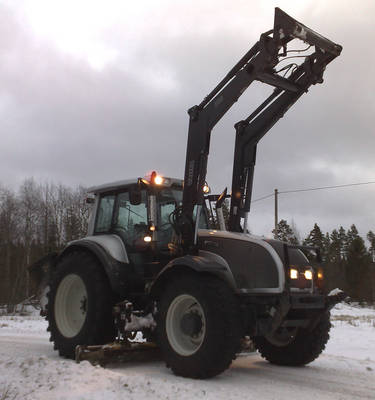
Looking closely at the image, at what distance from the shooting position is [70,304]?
7.48 m

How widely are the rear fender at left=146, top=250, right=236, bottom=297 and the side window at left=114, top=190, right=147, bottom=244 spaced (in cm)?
107

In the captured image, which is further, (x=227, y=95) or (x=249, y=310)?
(x=227, y=95)

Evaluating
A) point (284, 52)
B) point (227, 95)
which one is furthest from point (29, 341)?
point (284, 52)

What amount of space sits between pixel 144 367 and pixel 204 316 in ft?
4.84

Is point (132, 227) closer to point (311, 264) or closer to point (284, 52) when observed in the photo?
point (311, 264)

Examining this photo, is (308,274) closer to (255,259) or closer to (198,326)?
(255,259)

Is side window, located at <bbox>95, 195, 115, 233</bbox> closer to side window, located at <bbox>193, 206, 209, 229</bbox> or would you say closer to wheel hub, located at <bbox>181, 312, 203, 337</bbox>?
side window, located at <bbox>193, 206, 209, 229</bbox>

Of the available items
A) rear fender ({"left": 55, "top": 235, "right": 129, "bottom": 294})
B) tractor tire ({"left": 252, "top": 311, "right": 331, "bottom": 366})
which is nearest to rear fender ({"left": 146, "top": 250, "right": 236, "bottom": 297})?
rear fender ({"left": 55, "top": 235, "right": 129, "bottom": 294})

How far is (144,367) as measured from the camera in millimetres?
6199

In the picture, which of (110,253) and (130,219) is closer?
(110,253)

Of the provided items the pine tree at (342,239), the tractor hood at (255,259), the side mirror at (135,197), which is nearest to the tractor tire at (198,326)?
the tractor hood at (255,259)

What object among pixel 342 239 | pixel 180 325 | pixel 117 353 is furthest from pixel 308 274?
pixel 342 239

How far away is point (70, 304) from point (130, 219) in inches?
66.3

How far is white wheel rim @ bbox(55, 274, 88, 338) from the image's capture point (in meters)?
7.26
